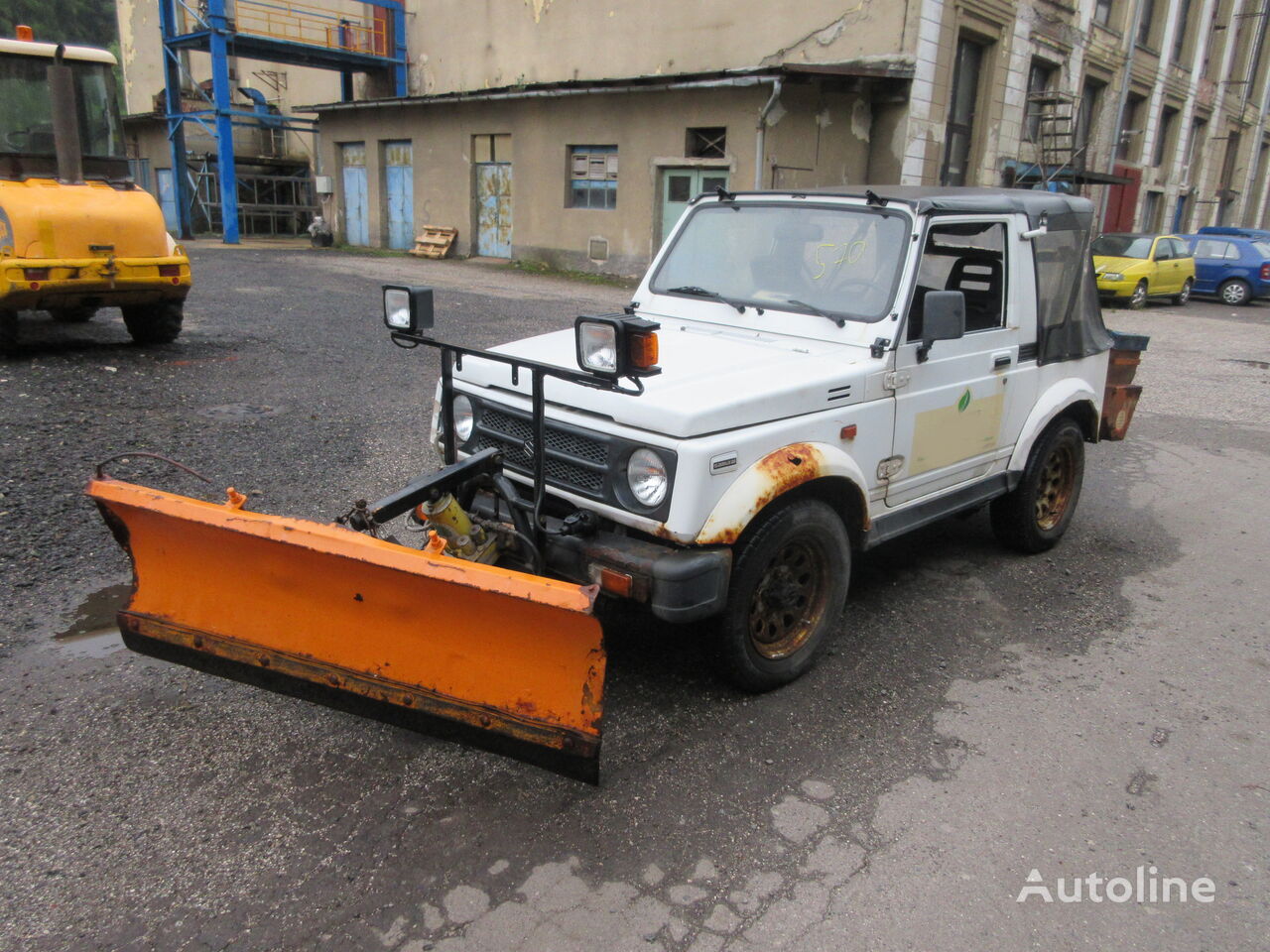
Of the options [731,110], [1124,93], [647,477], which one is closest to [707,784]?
[647,477]

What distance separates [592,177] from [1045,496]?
16.8m

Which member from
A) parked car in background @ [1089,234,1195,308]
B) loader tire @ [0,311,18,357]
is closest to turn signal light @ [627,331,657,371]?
loader tire @ [0,311,18,357]

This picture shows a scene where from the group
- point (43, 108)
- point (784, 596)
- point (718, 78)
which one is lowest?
point (784, 596)

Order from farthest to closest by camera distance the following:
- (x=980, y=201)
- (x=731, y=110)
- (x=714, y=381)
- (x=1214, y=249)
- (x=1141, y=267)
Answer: (x=1214, y=249), (x=1141, y=267), (x=731, y=110), (x=980, y=201), (x=714, y=381)

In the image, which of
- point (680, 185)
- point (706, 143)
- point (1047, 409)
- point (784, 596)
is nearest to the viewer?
point (784, 596)

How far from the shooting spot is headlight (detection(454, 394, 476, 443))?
164 inches

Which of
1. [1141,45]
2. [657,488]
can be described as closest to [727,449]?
[657,488]

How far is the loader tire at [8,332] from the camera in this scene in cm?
841

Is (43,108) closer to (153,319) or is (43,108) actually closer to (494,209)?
(153,319)

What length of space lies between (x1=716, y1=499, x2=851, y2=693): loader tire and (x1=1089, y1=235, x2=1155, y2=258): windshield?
19140mm

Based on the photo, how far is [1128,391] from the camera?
5949mm

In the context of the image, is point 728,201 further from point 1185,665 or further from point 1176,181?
point 1176,181

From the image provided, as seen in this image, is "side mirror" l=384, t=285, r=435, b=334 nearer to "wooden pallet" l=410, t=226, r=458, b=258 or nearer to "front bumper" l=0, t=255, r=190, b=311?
"front bumper" l=0, t=255, r=190, b=311

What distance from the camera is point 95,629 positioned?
418 centimetres
